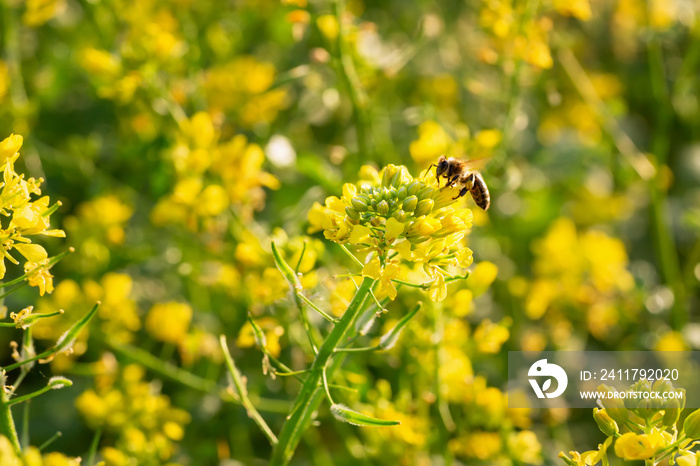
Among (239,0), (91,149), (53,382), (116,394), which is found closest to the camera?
(53,382)

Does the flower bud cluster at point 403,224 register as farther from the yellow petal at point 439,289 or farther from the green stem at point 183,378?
the green stem at point 183,378

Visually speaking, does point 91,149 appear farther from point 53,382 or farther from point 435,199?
point 435,199

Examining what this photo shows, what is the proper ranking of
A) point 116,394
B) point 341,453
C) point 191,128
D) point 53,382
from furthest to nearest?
1. point 341,453
2. point 191,128
3. point 116,394
4. point 53,382

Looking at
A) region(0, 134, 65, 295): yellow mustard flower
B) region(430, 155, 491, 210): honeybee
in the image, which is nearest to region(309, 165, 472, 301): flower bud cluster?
region(430, 155, 491, 210): honeybee

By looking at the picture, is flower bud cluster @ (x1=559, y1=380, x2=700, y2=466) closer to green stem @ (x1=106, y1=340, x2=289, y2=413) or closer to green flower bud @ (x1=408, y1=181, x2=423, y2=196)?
green flower bud @ (x1=408, y1=181, x2=423, y2=196)

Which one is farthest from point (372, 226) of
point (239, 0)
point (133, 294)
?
point (239, 0)

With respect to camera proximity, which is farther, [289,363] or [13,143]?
[289,363]

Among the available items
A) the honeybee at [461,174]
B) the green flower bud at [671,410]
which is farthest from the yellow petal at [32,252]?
the green flower bud at [671,410]
